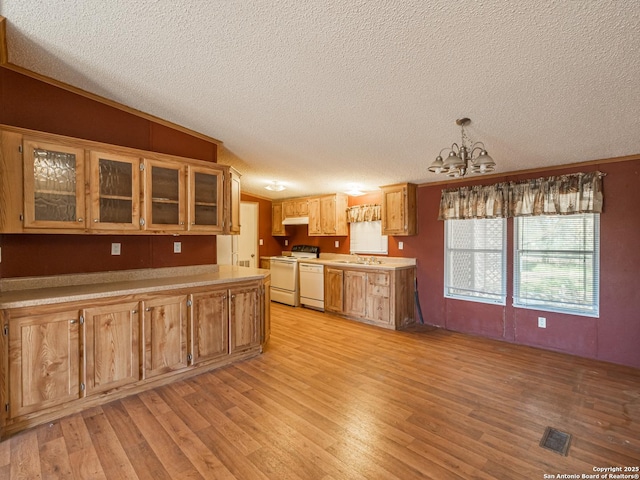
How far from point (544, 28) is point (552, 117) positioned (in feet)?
3.89

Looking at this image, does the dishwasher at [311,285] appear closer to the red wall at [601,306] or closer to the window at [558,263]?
the red wall at [601,306]

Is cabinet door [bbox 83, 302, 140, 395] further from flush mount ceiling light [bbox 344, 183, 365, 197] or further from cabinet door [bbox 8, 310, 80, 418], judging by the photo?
flush mount ceiling light [bbox 344, 183, 365, 197]

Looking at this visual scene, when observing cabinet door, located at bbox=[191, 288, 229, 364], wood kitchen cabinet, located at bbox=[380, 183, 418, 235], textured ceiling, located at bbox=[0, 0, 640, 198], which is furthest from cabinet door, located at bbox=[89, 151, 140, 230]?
wood kitchen cabinet, located at bbox=[380, 183, 418, 235]

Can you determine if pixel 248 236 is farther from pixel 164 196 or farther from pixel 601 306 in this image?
pixel 601 306

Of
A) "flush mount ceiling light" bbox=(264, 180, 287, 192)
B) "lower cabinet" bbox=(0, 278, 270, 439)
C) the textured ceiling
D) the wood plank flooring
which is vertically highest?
the textured ceiling

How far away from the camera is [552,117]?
2676 millimetres

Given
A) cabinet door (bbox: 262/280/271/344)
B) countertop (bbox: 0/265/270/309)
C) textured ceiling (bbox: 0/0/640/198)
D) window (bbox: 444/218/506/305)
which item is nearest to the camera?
textured ceiling (bbox: 0/0/640/198)

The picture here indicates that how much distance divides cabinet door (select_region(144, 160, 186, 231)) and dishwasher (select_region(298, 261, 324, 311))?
2865 mm

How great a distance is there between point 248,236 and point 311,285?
1900 millimetres

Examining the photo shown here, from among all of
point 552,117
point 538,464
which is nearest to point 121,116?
point 552,117

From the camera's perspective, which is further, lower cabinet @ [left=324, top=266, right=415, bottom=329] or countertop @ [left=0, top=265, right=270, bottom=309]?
lower cabinet @ [left=324, top=266, right=415, bottom=329]

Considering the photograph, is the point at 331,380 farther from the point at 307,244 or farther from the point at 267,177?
the point at 307,244

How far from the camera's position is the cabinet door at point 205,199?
345 cm

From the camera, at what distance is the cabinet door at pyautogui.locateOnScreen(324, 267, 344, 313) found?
17.7 feet
